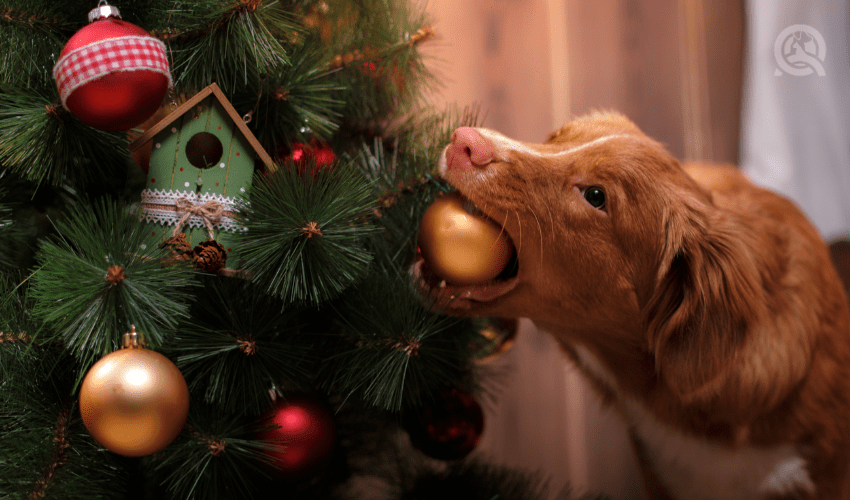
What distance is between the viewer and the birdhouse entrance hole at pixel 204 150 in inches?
32.0

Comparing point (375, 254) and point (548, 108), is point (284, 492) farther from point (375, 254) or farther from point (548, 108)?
point (548, 108)

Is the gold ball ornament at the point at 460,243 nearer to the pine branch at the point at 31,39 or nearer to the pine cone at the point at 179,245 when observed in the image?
the pine cone at the point at 179,245

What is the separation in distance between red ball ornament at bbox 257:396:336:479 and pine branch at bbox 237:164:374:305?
0.67ft

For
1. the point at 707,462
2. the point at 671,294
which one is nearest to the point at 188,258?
the point at 671,294

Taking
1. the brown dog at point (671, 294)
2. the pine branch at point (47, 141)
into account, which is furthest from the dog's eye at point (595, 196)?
the pine branch at point (47, 141)

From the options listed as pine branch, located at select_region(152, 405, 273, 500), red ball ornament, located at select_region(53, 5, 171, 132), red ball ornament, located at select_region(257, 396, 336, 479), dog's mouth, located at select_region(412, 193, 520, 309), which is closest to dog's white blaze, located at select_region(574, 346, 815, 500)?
dog's mouth, located at select_region(412, 193, 520, 309)

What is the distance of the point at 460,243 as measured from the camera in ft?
2.60

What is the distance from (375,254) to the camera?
92 cm

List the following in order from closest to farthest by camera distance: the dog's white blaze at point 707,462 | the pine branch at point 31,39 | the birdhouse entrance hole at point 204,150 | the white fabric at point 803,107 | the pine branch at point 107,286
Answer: the pine branch at point 107,286, the pine branch at point 31,39, the birdhouse entrance hole at point 204,150, the dog's white blaze at point 707,462, the white fabric at point 803,107

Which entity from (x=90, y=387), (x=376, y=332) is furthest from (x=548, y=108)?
(x=90, y=387)

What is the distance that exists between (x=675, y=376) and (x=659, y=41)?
4.60 feet

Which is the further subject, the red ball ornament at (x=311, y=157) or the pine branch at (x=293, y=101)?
the pine branch at (x=293, y=101)

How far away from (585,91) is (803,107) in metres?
0.61

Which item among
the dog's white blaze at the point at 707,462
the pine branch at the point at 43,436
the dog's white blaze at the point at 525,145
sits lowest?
the dog's white blaze at the point at 707,462
